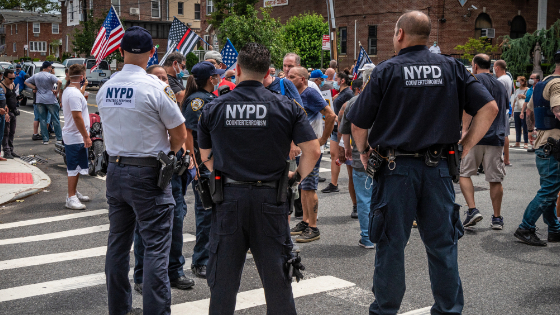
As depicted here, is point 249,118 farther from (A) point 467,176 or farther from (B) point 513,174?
(B) point 513,174

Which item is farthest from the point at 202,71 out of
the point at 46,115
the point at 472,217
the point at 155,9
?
the point at 155,9

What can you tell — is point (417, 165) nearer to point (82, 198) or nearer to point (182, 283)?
point (182, 283)

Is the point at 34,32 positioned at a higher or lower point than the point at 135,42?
higher

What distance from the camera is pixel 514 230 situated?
7.14 meters

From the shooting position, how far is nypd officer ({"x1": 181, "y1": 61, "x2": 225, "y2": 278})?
509cm

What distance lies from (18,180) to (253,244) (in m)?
8.43

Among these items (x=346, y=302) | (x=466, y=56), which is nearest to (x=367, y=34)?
(x=466, y=56)

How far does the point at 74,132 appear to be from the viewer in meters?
8.24

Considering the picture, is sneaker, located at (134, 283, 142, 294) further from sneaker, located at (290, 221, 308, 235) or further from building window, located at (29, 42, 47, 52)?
building window, located at (29, 42, 47, 52)

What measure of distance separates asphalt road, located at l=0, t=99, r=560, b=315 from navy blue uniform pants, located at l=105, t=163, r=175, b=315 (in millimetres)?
656

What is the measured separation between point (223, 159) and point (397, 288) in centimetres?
148

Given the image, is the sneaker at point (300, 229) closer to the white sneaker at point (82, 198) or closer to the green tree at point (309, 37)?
the white sneaker at point (82, 198)

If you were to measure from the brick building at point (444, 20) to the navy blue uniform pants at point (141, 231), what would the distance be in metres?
34.2

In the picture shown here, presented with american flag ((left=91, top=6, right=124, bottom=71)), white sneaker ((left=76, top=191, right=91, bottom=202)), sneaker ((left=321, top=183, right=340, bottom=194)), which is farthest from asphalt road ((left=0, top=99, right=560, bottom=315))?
american flag ((left=91, top=6, right=124, bottom=71))
